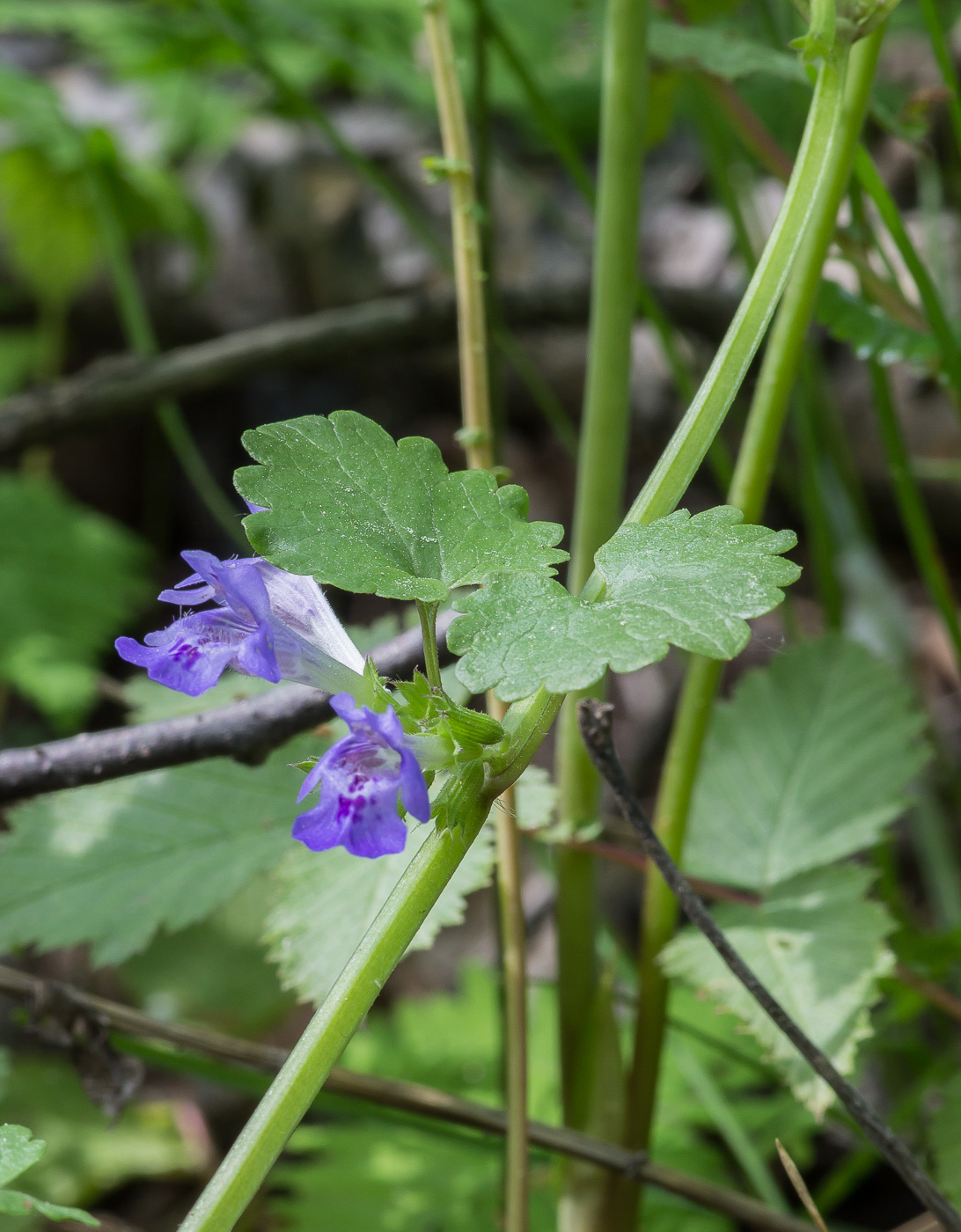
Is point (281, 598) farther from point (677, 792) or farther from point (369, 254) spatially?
point (369, 254)

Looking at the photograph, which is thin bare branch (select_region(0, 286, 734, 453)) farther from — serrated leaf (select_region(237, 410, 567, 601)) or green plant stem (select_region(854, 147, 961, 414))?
serrated leaf (select_region(237, 410, 567, 601))

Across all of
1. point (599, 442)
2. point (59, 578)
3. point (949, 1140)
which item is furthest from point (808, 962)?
point (59, 578)

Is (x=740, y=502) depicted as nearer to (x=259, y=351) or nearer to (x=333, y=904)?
(x=333, y=904)

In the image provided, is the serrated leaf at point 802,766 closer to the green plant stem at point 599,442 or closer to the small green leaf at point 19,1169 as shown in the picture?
the green plant stem at point 599,442

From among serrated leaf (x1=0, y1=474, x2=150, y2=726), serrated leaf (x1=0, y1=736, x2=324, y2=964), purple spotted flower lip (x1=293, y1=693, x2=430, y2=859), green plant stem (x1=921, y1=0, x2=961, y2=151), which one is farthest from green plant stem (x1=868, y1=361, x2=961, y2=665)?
serrated leaf (x1=0, y1=474, x2=150, y2=726)

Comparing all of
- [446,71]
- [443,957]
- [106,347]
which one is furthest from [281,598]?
[106,347]

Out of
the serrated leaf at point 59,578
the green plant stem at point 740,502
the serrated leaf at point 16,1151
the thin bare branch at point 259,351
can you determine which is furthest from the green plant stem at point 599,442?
the serrated leaf at point 59,578
